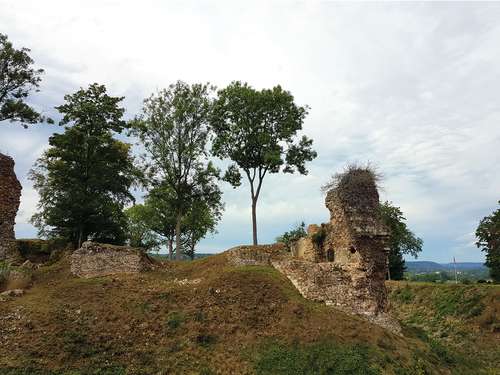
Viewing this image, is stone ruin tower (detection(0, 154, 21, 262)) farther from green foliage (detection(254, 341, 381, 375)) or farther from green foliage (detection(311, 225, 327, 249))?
green foliage (detection(311, 225, 327, 249))

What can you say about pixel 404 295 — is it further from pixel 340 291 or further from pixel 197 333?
pixel 197 333

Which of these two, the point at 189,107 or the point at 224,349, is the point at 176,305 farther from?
the point at 189,107

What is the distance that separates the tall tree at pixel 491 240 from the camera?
41328 mm

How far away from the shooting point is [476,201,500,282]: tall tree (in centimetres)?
4133

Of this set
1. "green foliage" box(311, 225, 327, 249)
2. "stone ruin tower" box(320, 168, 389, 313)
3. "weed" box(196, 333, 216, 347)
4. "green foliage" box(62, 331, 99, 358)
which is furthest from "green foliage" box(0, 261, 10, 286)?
"green foliage" box(311, 225, 327, 249)

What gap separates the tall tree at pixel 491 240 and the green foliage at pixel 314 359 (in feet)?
110

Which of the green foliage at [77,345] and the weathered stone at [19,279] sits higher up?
the weathered stone at [19,279]

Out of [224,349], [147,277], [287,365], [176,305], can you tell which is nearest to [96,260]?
[147,277]

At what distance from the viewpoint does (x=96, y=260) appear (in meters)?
20.6

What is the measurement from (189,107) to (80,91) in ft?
28.2

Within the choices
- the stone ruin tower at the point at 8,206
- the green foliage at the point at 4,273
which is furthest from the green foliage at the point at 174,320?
the stone ruin tower at the point at 8,206

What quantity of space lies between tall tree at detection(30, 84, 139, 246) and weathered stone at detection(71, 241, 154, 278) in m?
5.08

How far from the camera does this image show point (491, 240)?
1693 inches

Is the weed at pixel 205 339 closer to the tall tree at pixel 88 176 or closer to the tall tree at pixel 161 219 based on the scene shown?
the tall tree at pixel 88 176
